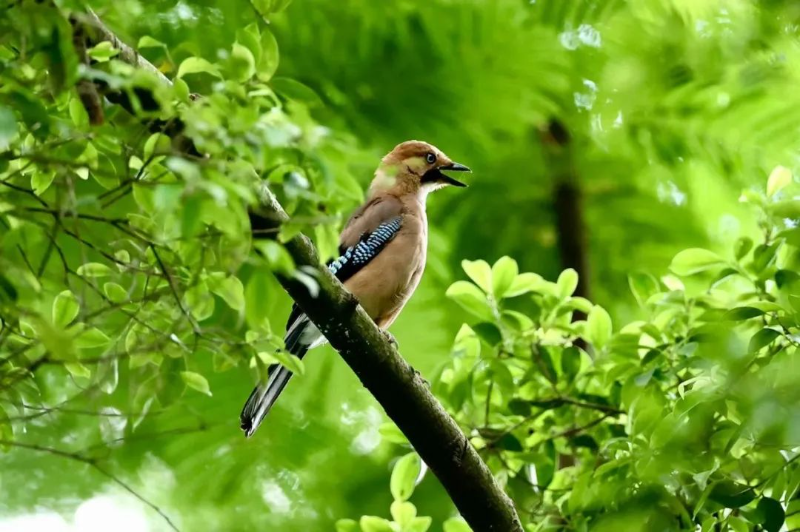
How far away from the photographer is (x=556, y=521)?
13.7ft

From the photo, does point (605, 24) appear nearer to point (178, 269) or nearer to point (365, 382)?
point (365, 382)

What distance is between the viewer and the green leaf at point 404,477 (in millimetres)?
3941

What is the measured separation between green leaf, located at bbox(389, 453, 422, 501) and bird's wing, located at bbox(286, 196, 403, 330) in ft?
5.85

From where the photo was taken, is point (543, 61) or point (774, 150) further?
point (543, 61)

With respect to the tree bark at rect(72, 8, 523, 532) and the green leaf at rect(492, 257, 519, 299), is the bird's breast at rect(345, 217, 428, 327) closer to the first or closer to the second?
the green leaf at rect(492, 257, 519, 299)

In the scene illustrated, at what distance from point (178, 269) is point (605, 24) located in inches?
132

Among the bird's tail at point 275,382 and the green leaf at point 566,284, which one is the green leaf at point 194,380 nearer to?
the bird's tail at point 275,382

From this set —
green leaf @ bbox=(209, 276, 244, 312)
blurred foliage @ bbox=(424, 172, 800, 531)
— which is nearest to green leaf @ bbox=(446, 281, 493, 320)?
blurred foliage @ bbox=(424, 172, 800, 531)

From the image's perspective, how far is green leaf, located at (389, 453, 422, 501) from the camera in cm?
394

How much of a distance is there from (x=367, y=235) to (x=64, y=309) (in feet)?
8.97

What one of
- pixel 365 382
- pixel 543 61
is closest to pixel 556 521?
pixel 365 382

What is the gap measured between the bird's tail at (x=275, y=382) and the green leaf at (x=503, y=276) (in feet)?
2.97

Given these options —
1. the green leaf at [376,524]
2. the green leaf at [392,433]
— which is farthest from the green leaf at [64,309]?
the green leaf at [392,433]

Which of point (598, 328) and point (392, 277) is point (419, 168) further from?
point (598, 328)
